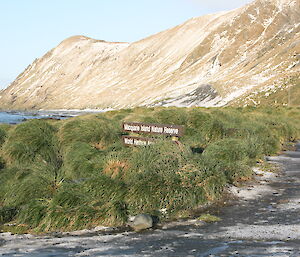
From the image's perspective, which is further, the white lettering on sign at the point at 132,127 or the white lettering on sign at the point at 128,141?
the white lettering on sign at the point at 132,127

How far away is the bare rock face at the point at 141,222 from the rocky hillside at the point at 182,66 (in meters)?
61.6

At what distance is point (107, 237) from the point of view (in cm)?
897

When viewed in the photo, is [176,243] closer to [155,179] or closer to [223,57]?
[155,179]

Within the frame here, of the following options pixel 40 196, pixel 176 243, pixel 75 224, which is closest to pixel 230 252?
pixel 176 243

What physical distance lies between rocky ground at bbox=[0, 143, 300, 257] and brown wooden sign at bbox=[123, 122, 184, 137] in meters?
3.75

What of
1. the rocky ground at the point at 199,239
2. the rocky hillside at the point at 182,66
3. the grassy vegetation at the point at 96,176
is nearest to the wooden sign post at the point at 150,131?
the grassy vegetation at the point at 96,176

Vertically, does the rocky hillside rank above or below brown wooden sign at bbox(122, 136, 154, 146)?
above

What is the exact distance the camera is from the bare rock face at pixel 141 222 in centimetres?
955

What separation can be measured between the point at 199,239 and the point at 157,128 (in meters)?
6.73

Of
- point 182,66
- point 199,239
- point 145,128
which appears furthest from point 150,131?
point 182,66

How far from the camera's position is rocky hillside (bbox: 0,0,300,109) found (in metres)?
82.7

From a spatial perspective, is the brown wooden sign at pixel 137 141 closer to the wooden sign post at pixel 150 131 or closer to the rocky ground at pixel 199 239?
the wooden sign post at pixel 150 131

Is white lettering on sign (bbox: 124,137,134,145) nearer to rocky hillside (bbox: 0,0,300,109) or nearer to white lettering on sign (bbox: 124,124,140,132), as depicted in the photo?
white lettering on sign (bbox: 124,124,140,132)

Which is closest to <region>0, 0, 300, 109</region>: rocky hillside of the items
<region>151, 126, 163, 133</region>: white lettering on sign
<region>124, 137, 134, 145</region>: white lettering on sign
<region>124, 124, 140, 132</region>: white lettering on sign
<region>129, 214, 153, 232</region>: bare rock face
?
<region>124, 124, 140, 132</region>: white lettering on sign
